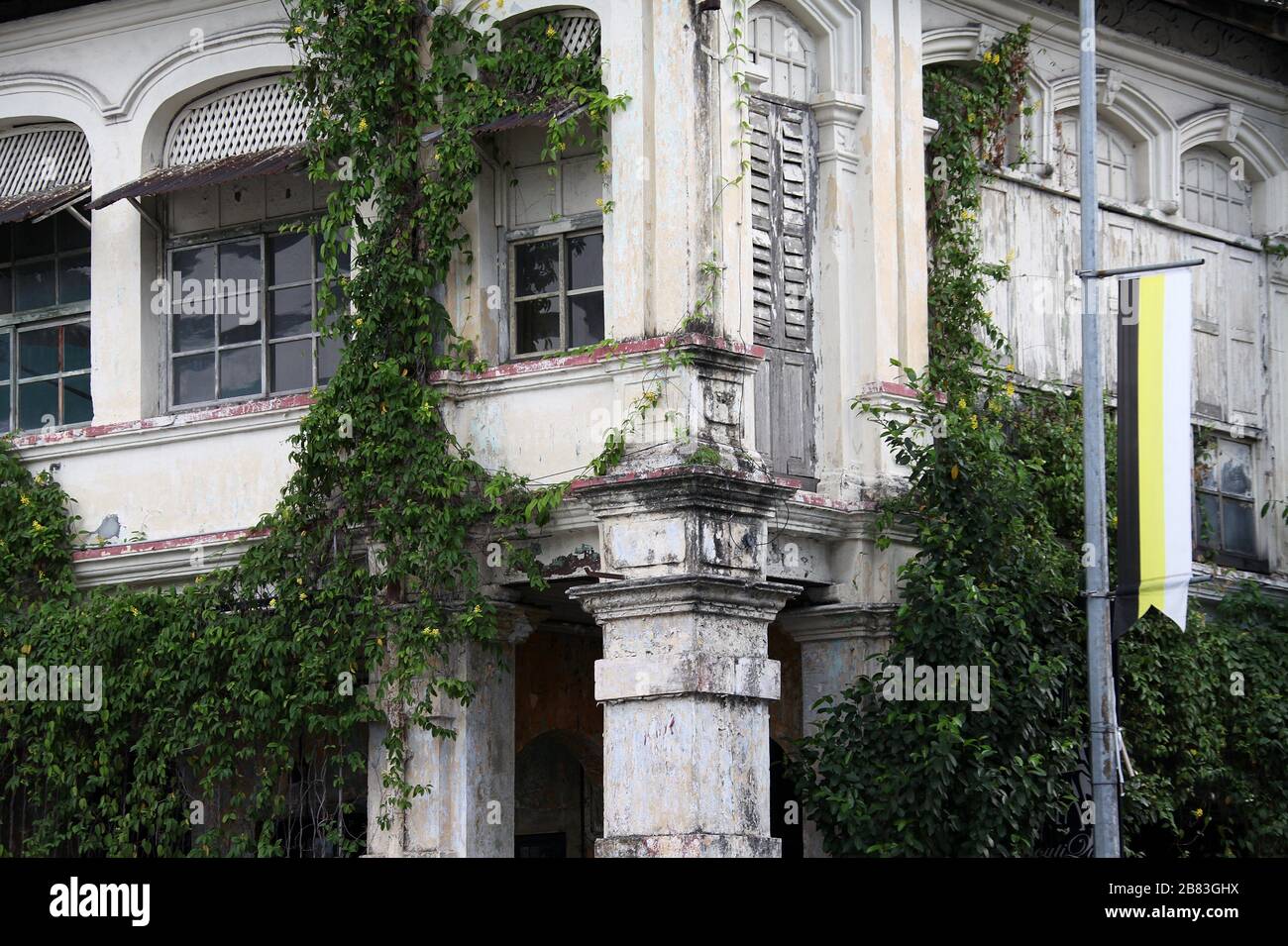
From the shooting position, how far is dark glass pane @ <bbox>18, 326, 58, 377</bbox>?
19.0m

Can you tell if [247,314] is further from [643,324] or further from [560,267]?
[643,324]

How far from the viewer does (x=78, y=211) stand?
737 inches

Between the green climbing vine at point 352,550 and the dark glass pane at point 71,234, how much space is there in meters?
2.58

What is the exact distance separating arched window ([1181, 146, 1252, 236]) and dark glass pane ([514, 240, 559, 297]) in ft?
21.3

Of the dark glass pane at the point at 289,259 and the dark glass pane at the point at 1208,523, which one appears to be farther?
the dark glass pane at the point at 1208,523

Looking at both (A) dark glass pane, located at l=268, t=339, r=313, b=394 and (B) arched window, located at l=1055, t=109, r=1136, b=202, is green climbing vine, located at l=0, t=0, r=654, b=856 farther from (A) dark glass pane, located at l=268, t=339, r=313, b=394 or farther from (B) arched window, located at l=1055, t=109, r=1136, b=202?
(B) arched window, located at l=1055, t=109, r=1136, b=202

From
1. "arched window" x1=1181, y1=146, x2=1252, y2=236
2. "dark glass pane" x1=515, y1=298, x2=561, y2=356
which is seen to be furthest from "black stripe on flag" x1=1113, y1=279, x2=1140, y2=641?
"arched window" x1=1181, y1=146, x2=1252, y2=236

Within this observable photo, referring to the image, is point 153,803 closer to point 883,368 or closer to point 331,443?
point 331,443

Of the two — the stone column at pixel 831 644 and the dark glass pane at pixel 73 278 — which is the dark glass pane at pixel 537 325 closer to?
the stone column at pixel 831 644

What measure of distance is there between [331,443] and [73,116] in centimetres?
396

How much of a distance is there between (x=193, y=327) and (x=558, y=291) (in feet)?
10.4

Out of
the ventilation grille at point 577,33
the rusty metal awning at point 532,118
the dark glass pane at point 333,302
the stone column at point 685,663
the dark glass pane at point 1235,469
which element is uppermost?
the ventilation grille at point 577,33

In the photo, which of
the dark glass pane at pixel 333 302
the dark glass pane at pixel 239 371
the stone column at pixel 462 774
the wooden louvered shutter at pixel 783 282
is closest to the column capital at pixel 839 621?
the wooden louvered shutter at pixel 783 282

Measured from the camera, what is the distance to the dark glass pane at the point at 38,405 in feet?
61.9
